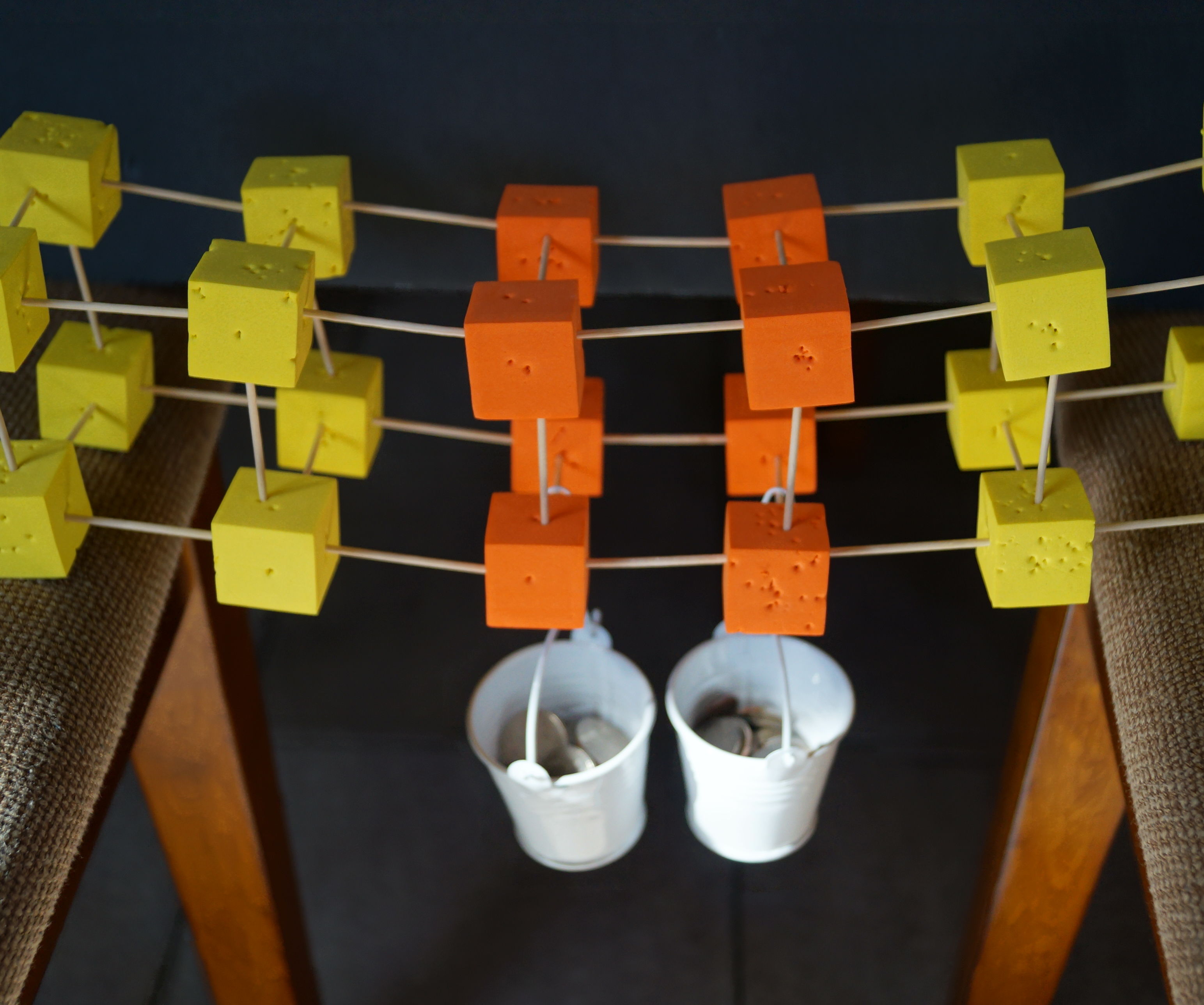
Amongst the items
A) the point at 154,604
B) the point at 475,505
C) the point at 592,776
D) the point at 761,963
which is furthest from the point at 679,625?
the point at 154,604

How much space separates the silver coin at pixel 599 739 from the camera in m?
1.03

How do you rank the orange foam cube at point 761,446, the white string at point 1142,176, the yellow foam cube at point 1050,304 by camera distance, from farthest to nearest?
1. the orange foam cube at point 761,446
2. the white string at point 1142,176
3. the yellow foam cube at point 1050,304

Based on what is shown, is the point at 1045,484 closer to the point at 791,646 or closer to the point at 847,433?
the point at 791,646

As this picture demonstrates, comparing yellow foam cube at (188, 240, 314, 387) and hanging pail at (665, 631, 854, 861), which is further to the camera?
hanging pail at (665, 631, 854, 861)

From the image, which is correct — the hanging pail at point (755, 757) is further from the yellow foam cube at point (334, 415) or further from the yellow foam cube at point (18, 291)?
the yellow foam cube at point (18, 291)

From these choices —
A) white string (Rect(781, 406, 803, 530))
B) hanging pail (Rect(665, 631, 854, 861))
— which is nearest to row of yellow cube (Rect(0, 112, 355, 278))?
white string (Rect(781, 406, 803, 530))

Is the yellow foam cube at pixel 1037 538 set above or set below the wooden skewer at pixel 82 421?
below

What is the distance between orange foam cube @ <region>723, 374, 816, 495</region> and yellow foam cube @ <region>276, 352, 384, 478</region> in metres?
0.27

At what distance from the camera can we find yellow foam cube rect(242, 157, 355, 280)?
84 centimetres

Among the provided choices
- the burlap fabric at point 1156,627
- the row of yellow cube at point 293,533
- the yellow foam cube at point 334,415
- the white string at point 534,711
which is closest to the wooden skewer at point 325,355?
the yellow foam cube at point 334,415

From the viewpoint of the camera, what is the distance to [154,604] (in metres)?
0.88

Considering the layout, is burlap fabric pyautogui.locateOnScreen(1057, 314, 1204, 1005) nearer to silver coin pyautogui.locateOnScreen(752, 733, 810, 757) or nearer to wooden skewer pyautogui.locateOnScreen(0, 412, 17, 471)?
silver coin pyautogui.locateOnScreen(752, 733, 810, 757)

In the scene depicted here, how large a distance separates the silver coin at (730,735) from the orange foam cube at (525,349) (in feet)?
1.35

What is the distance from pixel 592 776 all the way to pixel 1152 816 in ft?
1.26
